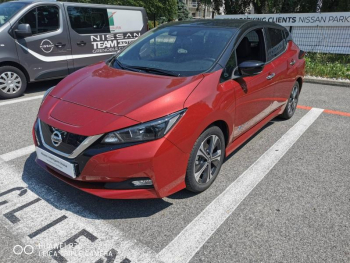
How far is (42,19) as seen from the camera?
614 centimetres

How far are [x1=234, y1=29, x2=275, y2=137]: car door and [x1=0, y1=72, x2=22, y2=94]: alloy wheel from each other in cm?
479

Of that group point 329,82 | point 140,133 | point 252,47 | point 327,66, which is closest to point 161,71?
point 140,133

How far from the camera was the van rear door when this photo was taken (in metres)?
6.80

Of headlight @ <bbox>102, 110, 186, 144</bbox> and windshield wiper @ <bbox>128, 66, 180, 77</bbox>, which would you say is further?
windshield wiper @ <bbox>128, 66, 180, 77</bbox>

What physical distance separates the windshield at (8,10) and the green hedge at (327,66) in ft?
25.9

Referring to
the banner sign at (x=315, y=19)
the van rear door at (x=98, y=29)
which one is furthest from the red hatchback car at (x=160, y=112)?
the banner sign at (x=315, y=19)

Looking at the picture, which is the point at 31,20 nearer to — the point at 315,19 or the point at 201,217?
the point at 201,217

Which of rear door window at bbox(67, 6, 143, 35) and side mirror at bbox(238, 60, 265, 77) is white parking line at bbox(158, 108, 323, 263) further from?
rear door window at bbox(67, 6, 143, 35)

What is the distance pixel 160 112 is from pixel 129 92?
1.42 ft

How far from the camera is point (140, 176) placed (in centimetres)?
227

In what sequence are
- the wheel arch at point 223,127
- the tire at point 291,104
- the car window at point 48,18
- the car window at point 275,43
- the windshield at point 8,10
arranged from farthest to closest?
the car window at point 48,18 → the windshield at point 8,10 → the tire at point 291,104 → the car window at point 275,43 → the wheel arch at point 223,127

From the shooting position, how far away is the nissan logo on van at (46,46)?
6172 mm

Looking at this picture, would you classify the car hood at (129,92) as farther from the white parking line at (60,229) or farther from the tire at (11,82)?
the tire at (11,82)

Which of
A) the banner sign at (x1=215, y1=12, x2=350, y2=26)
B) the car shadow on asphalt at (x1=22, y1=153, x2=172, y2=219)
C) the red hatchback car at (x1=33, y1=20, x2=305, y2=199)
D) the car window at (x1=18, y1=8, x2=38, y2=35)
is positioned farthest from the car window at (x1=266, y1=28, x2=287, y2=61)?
the banner sign at (x1=215, y1=12, x2=350, y2=26)
